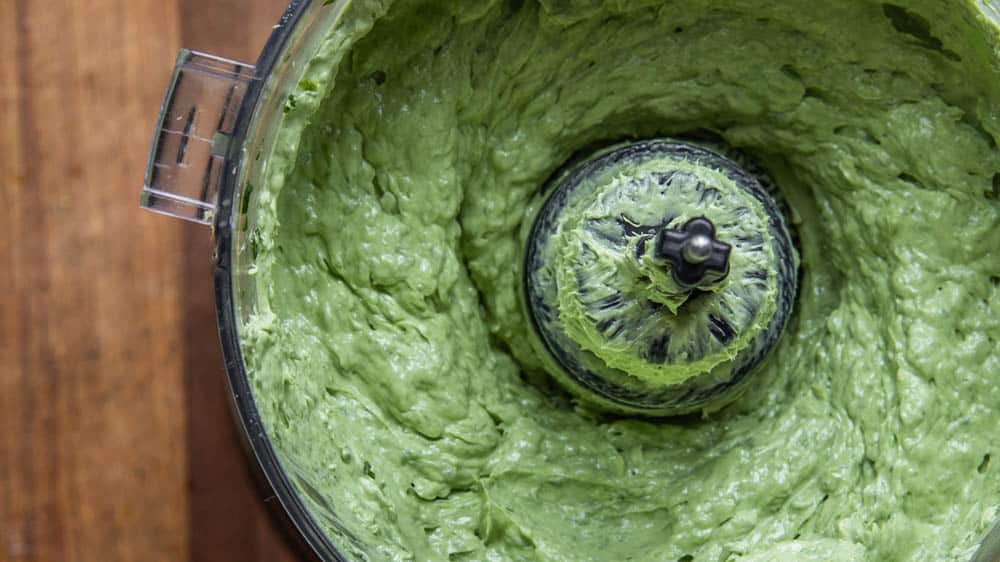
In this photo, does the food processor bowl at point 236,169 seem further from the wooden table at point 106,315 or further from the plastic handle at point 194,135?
the wooden table at point 106,315

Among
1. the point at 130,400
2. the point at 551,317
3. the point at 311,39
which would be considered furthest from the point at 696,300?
the point at 130,400

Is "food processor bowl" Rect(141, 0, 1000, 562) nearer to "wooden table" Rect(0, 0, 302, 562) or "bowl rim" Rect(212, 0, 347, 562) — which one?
"bowl rim" Rect(212, 0, 347, 562)

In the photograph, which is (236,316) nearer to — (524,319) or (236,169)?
(236,169)

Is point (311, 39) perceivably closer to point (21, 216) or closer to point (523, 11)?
point (523, 11)

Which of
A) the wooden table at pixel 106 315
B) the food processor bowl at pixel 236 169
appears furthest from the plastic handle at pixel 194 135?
the wooden table at pixel 106 315

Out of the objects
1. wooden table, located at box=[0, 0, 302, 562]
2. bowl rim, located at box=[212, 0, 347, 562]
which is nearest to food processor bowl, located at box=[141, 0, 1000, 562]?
bowl rim, located at box=[212, 0, 347, 562]

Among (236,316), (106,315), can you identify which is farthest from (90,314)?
(236,316)
